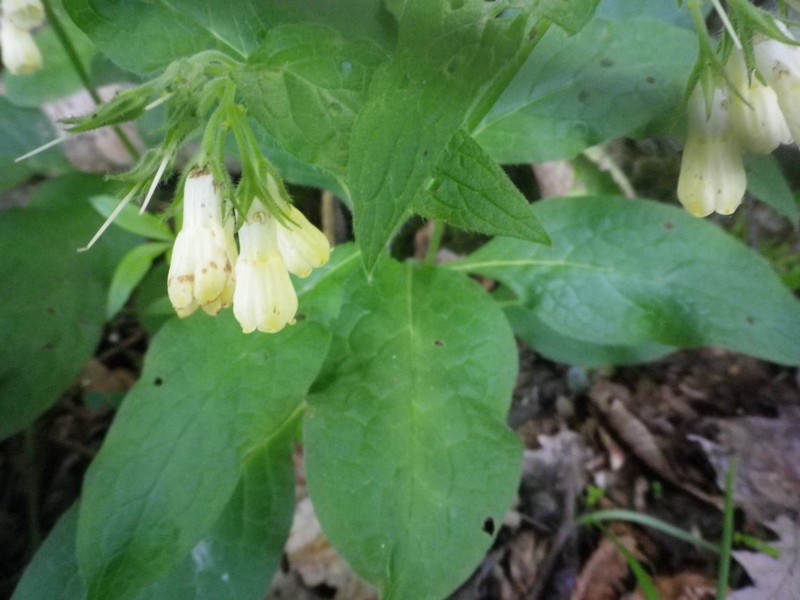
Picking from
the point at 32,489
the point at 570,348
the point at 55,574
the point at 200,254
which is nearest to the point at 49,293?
the point at 32,489

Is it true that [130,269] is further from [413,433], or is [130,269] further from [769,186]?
[769,186]

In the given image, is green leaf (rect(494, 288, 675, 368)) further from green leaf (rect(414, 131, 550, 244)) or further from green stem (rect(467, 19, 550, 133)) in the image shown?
green leaf (rect(414, 131, 550, 244))

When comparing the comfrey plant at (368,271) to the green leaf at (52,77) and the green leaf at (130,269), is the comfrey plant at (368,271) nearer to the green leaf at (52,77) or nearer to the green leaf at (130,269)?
the green leaf at (130,269)

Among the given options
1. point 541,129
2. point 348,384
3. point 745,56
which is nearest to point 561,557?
point 348,384

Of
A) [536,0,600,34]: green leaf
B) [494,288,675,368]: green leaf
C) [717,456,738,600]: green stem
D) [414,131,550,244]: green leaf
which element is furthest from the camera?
[494,288,675,368]: green leaf

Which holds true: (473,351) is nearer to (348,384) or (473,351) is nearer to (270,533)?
(348,384)

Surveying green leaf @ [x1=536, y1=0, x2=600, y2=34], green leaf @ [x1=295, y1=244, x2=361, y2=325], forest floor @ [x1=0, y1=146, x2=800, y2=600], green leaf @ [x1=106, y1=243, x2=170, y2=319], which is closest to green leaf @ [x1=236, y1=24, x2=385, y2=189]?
green leaf @ [x1=536, y1=0, x2=600, y2=34]
